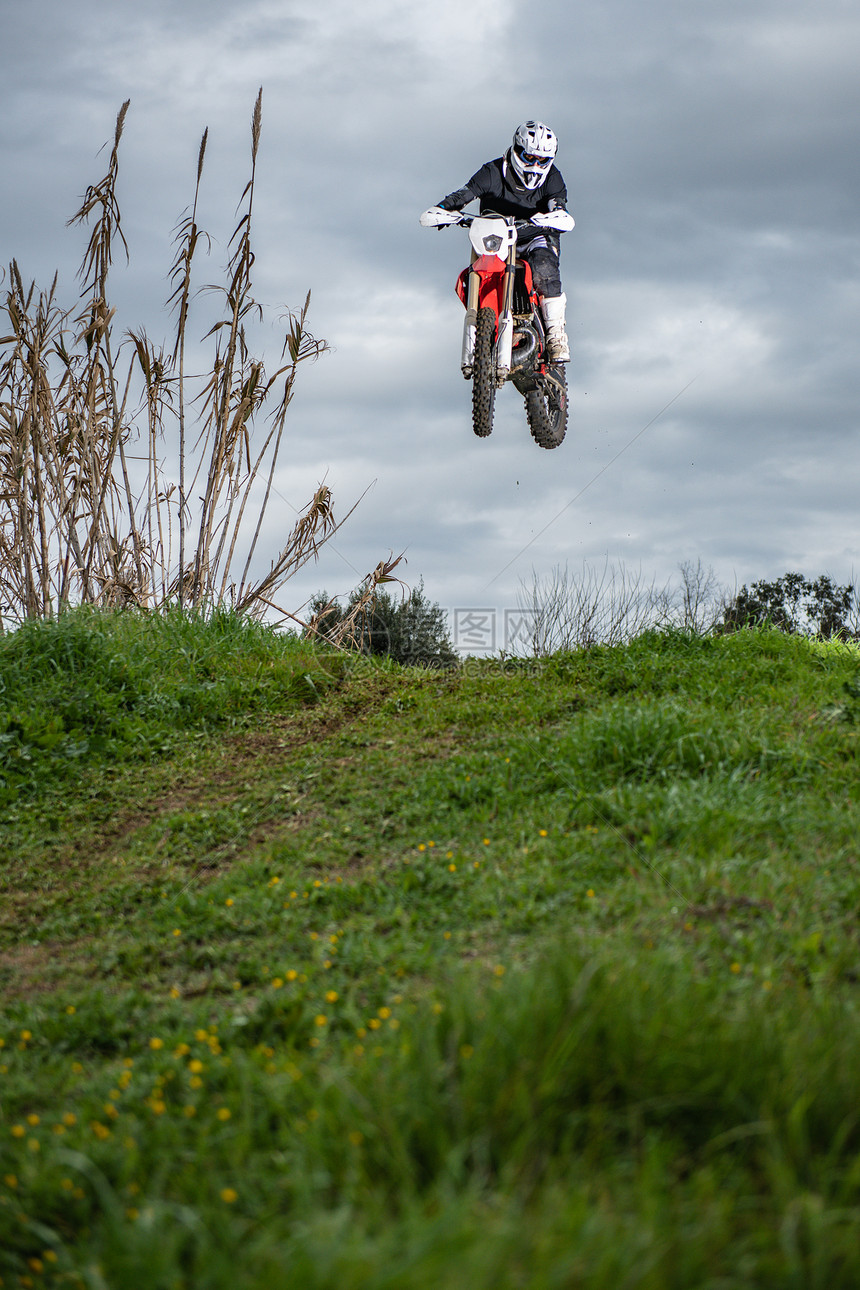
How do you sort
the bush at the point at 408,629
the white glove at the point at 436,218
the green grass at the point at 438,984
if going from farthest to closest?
the bush at the point at 408,629
the white glove at the point at 436,218
the green grass at the point at 438,984

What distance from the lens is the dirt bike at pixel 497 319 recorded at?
6.32m

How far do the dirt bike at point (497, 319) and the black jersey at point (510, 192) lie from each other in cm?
11

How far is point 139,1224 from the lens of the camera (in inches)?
67.7

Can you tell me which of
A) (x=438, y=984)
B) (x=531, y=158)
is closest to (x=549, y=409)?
(x=531, y=158)

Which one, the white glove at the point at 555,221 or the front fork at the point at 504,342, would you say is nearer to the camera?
the front fork at the point at 504,342

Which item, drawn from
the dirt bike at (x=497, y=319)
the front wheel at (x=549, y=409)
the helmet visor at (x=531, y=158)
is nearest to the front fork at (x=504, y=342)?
the dirt bike at (x=497, y=319)

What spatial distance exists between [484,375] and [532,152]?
5.42 feet

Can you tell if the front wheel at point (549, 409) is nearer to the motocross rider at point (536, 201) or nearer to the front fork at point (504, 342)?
the motocross rider at point (536, 201)

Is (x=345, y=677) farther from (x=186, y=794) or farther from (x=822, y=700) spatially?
(x=822, y=700)

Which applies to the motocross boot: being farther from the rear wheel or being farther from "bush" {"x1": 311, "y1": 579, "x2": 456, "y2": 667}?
"bush" {"x1": 311, "y1": 579, "x2": 456, "y2": 667}

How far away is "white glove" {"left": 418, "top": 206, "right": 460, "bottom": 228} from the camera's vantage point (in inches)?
242

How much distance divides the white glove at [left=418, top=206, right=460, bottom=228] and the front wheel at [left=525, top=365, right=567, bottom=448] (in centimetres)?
130

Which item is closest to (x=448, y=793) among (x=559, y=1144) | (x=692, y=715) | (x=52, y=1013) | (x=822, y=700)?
(x=692, y=715)

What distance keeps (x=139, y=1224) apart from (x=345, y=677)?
527 centimetres
